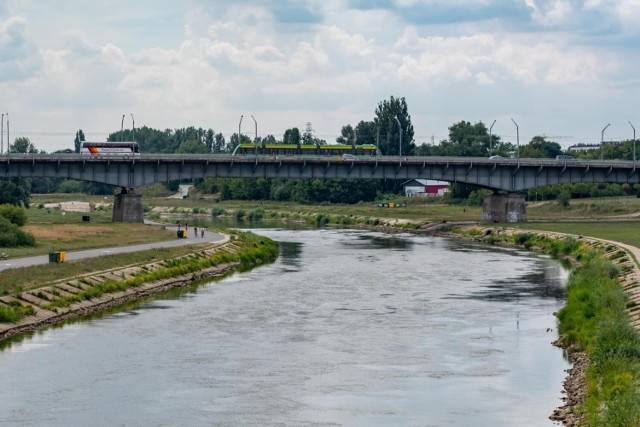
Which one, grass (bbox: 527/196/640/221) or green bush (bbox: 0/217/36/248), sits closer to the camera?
green bush (bbox: 0/217/36/248)

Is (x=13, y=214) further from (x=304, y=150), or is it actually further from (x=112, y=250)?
(x=304, y=150)

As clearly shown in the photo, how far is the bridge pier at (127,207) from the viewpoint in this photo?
14125 centimetres

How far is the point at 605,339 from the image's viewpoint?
4844cm

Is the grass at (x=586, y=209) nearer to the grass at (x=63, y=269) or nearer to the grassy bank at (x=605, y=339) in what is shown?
the grassy bank at (x=605, y=339)

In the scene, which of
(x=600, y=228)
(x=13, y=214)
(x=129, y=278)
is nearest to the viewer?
(x=129, y=278)

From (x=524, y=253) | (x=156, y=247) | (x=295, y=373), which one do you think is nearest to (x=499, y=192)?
(x=524, y=253)

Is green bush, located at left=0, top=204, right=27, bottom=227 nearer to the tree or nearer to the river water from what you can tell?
the river water

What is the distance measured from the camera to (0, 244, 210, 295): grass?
67.9 metres

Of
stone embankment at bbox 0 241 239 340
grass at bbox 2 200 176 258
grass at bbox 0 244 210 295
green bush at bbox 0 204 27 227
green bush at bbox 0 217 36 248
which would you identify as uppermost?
green bush at bbox 0 204 27 227

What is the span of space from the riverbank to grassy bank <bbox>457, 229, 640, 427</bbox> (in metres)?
26.9

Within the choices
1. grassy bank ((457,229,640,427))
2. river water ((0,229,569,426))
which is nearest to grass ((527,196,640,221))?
grassy bank ((457,229,640,427))

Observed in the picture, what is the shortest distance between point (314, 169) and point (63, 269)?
252 ft

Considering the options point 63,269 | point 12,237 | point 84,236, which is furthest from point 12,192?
point 63,269

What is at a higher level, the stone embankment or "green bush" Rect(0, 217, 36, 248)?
"green bush" Rect(0, 217, 36, 248)
